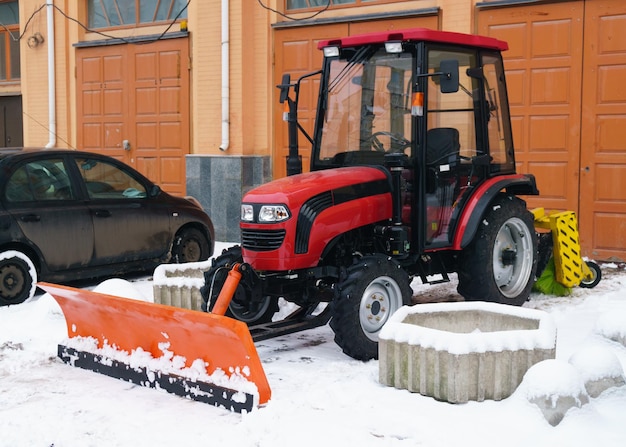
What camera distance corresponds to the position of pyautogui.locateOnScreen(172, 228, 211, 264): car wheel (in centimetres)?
1014

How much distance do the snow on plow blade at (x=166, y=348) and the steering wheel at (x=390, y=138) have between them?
7.67 ft

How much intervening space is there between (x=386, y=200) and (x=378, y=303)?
85 centimetres

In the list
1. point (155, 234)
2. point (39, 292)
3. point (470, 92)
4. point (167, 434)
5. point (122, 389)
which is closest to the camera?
point (167, 434)

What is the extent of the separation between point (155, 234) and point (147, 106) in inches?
201

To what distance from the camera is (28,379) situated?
6.01m

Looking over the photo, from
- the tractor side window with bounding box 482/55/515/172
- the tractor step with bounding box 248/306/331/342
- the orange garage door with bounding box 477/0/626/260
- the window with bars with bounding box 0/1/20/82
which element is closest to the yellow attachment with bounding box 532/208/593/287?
the tractor side window with bounding box 482/55/515/172

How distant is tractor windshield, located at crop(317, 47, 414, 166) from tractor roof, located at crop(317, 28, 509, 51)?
0.11m

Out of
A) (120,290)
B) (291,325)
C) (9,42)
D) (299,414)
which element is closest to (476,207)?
(291,325)

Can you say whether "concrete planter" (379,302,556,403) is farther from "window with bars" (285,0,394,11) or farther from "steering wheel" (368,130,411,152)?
"window with bars" (285,0,394,11)

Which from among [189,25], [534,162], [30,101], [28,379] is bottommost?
[28,379]

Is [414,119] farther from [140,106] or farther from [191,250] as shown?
[140,106]

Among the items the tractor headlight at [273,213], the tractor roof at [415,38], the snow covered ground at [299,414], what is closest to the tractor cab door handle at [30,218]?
the snow covered ground at [299,414]

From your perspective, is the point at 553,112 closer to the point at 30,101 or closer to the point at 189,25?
the point at 189,25

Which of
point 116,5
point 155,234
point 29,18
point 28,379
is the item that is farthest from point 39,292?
point 29,18
